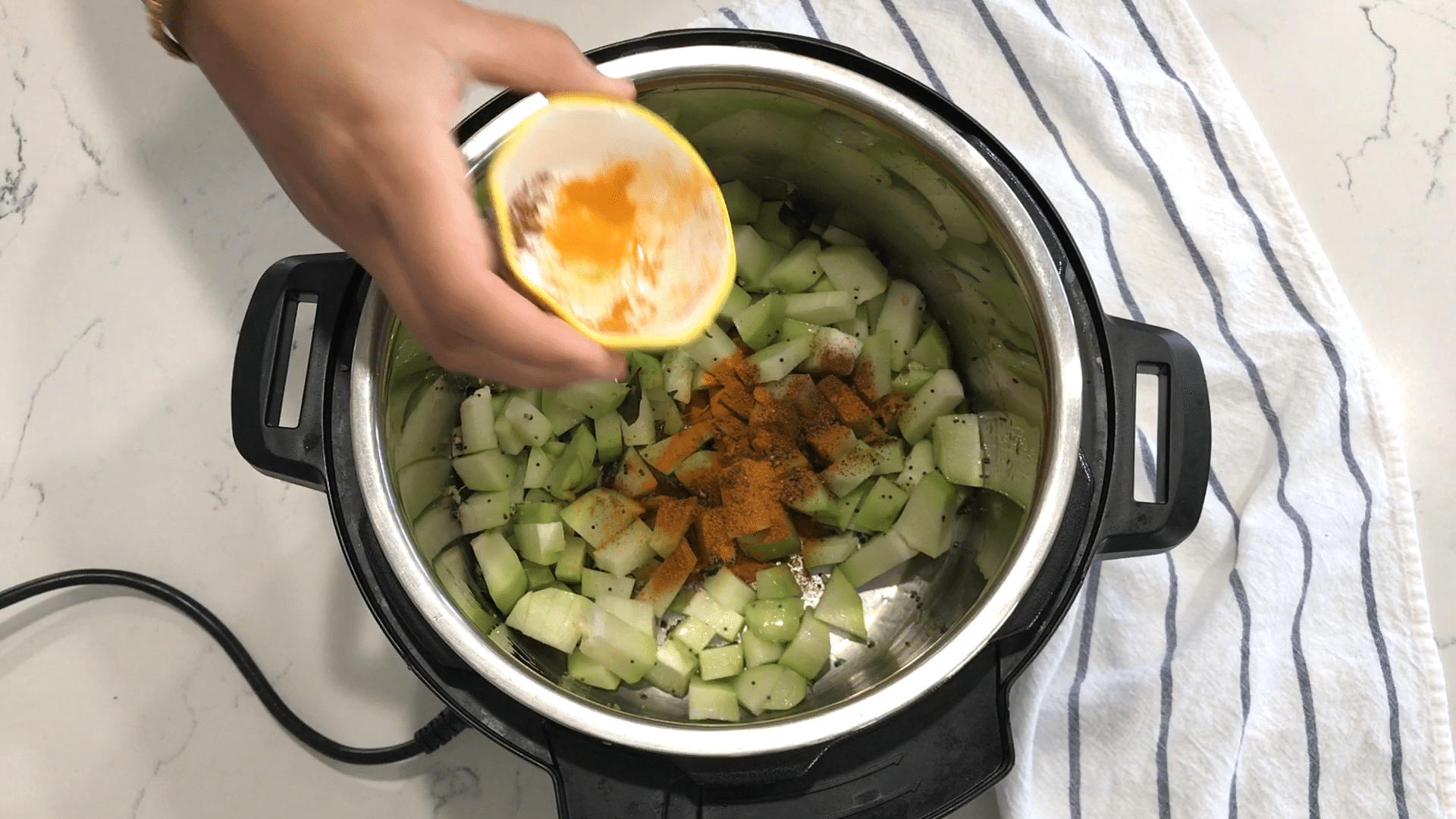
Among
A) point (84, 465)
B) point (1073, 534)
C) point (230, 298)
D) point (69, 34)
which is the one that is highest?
point (69, 34)

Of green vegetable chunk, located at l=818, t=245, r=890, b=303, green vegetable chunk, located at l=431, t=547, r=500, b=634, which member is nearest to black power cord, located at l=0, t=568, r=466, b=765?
green vegetable chunk, located at l=431, t=547, r=500, b=634

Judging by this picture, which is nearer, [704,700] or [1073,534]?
[1073,534]

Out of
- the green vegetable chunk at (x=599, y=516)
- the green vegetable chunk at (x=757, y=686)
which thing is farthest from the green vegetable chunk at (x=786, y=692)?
the green vegetable chunk at (x=599, y=516)

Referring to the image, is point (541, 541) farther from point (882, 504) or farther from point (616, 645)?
point (882, 504)

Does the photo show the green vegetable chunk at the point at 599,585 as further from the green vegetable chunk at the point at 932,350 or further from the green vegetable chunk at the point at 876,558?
the green vegetable chunk at the point at 932,350

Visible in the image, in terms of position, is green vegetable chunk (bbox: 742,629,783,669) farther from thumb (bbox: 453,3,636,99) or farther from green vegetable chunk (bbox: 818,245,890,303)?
thumb (bbox: 453,3,636,99)

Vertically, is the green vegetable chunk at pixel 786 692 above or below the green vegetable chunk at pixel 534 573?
below

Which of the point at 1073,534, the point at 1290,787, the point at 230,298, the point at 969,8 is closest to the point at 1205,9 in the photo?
the point at 969,8

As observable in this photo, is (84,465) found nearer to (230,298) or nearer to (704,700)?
(230,298)
